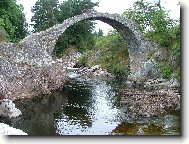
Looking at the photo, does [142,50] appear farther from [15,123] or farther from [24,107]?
[15,123]

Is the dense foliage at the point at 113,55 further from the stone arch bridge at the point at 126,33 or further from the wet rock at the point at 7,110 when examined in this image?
the wet rock at the point at 7,110

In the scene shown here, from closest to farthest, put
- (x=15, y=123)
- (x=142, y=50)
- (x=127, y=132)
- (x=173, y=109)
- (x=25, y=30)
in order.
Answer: (x=127, y=132) < (x=15, y=123) < (x=173, y=109) < (x=142, y=50) < (x=25, y=30)

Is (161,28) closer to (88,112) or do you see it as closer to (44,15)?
(88,112)

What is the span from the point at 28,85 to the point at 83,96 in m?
2.28

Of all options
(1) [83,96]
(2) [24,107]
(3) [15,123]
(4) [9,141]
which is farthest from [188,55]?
(1) [83,96]

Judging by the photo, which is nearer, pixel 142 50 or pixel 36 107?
pixel 36 107

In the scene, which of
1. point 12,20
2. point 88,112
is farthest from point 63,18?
point 88,112

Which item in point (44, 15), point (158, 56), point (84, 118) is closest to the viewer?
point (84, 118)

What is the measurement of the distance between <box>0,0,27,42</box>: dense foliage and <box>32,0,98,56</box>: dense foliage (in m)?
3.15

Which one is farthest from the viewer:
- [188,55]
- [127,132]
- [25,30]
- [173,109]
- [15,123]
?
[25,30]

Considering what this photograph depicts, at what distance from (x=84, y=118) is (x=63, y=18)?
86.4ft

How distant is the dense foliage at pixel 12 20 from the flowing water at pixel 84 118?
9.00 metres

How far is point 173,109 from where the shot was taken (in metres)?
12.2

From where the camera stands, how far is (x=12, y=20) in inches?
1093
